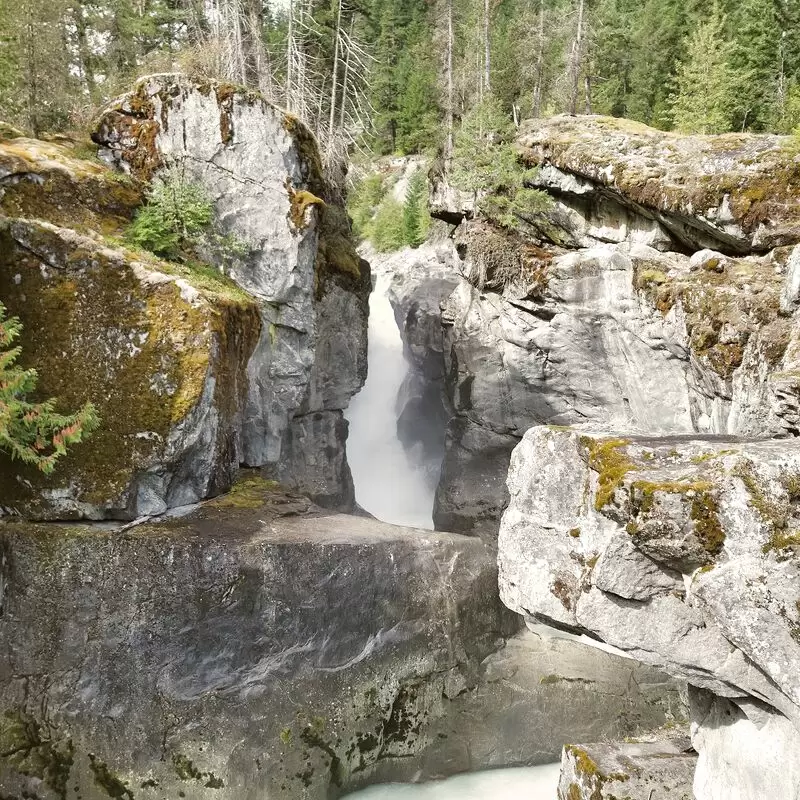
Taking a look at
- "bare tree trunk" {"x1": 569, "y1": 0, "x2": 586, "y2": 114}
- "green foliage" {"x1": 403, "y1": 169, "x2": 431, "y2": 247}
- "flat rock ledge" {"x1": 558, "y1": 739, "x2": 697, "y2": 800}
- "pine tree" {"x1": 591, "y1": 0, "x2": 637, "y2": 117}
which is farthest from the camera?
"green foliage" {"x1": 403, "y1": 169, "x2": 431, "y2": 247}

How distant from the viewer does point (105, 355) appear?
870 centimetres

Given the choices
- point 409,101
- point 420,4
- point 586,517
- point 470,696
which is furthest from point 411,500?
point 420,4

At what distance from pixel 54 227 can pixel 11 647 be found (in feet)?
19.3

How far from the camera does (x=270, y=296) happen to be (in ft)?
38.8

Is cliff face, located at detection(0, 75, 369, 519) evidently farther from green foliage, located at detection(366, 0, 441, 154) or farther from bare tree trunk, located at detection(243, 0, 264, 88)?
green foliage, located at detection(366, 0, 441, 154)

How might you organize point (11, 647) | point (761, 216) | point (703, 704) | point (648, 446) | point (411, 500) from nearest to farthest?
point (648, 446) < point (703, 704) < point (11, 647) < point (761, 216) < point (411, 500)

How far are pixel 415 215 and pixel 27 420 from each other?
25.6 m

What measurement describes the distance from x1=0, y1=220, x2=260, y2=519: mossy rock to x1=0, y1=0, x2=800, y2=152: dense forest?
5.99m

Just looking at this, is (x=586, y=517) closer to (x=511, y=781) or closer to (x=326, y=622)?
(x=326, y=622)

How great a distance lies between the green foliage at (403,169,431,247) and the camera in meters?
29.3

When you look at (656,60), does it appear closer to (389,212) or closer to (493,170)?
(389,212)

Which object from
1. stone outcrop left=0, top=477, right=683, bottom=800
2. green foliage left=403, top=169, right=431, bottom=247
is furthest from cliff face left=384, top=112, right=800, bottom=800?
green foliage left=403, top=169, right=431, bottom=247

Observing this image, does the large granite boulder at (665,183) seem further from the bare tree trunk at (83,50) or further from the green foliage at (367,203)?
the green foliage at (367,203)

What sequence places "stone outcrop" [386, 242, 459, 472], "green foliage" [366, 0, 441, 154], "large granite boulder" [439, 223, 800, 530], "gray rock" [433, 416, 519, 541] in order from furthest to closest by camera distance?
"green foliage" [366, 0, 441, 154]
"stone outcrop" [386, 242, 459, 472]
"gray rock" [433, 416, 519, 541]
"large granite boulder" [439, 223, 800, 530]
